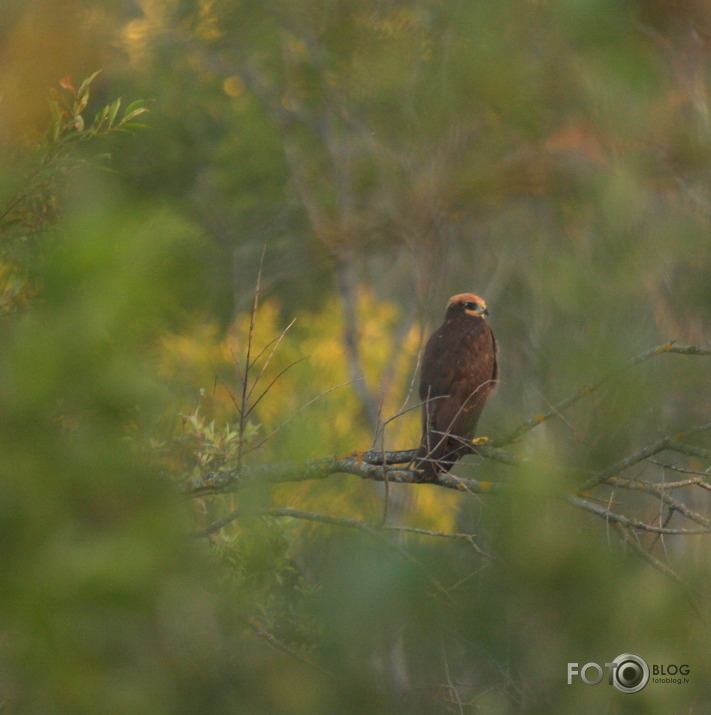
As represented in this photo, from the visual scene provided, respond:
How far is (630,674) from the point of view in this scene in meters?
2.03

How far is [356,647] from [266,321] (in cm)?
849

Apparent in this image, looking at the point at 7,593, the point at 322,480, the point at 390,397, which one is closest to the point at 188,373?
the point at 390,397

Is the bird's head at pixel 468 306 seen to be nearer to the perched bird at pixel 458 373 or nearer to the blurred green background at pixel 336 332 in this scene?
the perched bird at pixel 458 373

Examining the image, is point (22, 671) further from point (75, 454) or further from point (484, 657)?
point (484, 657)

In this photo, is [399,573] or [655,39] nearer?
[399,573]

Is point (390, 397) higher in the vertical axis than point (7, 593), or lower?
lower

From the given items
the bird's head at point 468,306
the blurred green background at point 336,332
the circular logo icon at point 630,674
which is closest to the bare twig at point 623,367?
the blurred green background at point 336,332

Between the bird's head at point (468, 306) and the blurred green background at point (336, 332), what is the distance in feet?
1.99

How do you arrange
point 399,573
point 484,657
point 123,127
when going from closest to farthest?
point 399,573, point 123,127, point 484,657

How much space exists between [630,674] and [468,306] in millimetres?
4461

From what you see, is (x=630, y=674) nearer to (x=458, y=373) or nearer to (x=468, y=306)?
(x=458, y=373)

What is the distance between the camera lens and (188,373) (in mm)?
7883

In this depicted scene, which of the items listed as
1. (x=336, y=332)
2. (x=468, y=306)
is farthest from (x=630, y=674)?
(x=336, y=332)

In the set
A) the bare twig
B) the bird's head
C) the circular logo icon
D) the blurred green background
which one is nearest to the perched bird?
the bird's head
